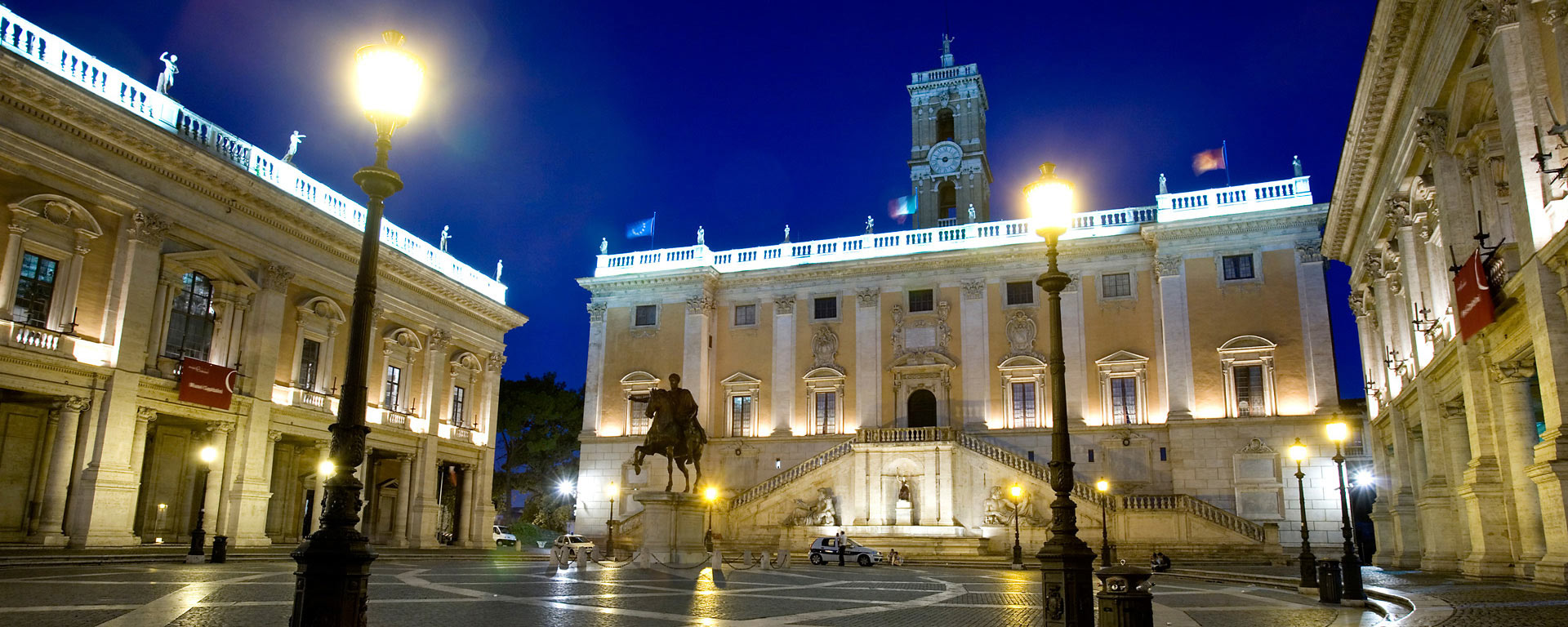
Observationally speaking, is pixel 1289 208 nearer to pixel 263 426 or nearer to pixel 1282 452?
pixel 1282 452

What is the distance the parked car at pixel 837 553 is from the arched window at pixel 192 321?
19972 millimetres

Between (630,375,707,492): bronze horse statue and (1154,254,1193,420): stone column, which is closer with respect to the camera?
(630,375,707,492): bronze horse statue

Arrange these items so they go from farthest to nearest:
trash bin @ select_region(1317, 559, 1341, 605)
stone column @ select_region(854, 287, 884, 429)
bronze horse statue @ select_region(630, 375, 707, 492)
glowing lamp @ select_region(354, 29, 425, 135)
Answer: stone column @ select_region(854, 287, 884, 429) < bronze horse statue @ select_region(630, 375, 707, 492) < trash bin @ select_region(1317, 559, 1341, 605) < glowing lamp @ select_region(354, 29, 425, 135)

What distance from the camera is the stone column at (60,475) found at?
22906mm

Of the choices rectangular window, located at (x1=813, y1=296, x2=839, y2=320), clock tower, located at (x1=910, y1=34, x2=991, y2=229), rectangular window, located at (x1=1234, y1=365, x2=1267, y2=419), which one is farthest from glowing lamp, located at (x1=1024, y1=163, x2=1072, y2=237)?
clock tower, located at (x1=910, y1=34, x2=991, y2=229)

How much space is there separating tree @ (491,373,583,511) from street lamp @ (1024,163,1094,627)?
59147 millimetres

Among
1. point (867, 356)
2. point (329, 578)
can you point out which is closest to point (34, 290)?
point (329, 578)

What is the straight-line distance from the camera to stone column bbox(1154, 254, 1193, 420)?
4072cm

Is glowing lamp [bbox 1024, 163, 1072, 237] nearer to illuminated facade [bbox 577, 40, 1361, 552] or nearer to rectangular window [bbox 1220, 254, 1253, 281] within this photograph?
illuminated facade [bbox 577, 40, 1361, 552]

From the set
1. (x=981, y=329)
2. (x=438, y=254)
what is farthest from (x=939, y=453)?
(x=438, y=254)

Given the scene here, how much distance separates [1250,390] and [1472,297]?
2342 cm

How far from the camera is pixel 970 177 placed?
53.4m

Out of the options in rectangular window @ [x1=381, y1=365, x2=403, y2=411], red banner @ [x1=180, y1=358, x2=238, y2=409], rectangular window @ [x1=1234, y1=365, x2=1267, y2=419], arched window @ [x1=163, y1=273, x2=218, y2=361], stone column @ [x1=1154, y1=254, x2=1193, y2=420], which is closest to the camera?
red banner @ [x1=180, y1=358, x2=238, y2=409]

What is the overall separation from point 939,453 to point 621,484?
53.2 feet
